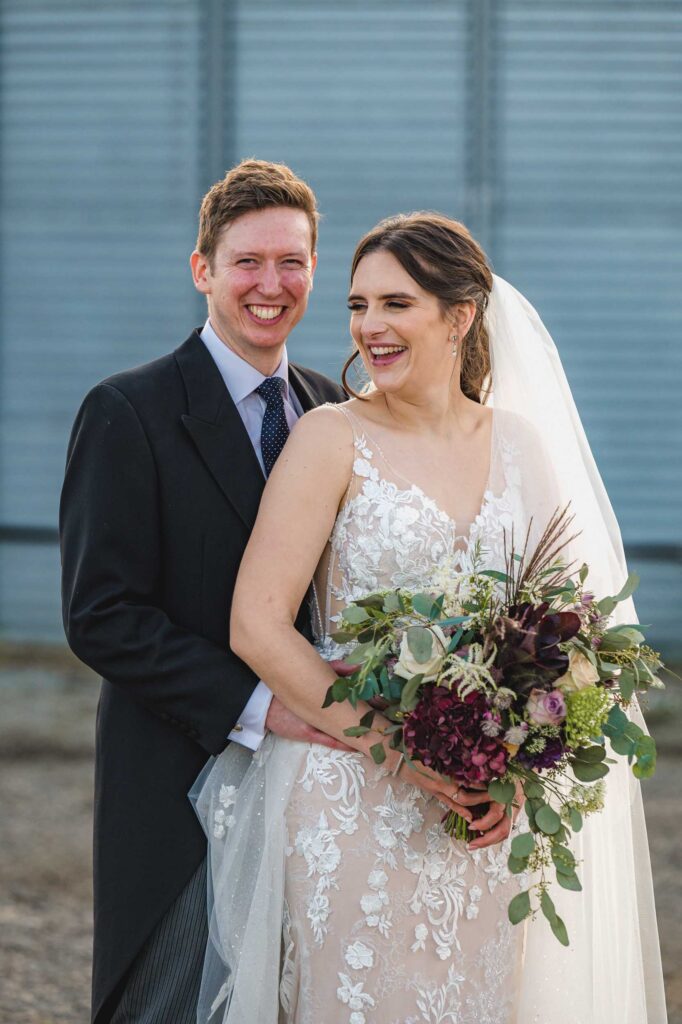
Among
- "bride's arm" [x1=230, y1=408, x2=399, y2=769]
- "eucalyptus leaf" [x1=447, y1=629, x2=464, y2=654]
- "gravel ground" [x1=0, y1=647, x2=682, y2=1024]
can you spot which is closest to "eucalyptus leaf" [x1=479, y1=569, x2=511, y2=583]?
"eucalyptus leaf" [x1=447, y1=629, x2=464, y2=654]

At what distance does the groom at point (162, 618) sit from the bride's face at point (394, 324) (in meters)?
0.29

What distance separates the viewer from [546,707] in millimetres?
2484

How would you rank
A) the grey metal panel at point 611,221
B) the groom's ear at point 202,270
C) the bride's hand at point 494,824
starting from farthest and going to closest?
1. the grey metal panel at point 611,221
2. the groom's ear at point 202,270
3. the bride's hand at point 494,824

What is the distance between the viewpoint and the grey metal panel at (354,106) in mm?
7656

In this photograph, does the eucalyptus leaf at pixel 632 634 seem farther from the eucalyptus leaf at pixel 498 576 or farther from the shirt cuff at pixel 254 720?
the shirt cuff at pixel 254 720

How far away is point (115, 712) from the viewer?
120 inches

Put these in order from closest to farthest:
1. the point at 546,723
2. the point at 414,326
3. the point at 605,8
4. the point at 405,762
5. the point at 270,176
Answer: the point at 546,723
the point at 405,762
the point at 414,326
the point at 270,176
the point at 605,8

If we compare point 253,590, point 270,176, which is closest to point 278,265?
point 270,176

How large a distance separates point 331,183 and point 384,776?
18.2 ft

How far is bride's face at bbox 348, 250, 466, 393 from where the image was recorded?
9.59ft

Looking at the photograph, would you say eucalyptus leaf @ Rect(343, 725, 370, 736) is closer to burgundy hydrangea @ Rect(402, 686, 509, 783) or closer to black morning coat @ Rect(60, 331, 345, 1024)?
burgundy hydrangea @ Rect(402, 686, 509, 783)

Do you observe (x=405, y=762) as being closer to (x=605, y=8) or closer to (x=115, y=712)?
(x=115, y=712)

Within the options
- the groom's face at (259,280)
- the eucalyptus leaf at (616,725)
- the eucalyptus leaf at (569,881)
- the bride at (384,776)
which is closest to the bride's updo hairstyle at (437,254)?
the bride at (384,776)

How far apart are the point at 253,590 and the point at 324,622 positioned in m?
0.23
